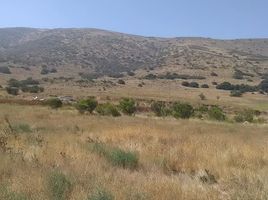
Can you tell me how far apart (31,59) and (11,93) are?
8599 cm

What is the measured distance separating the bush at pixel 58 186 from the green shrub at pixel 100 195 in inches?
22.6

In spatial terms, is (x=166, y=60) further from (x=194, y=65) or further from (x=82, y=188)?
(x=82, y=188)

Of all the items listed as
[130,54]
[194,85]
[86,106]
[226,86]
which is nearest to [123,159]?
[86,106]

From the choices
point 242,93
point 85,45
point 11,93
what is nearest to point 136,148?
point 11,93

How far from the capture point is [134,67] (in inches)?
5640

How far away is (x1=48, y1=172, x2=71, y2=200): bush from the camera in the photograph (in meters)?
7.77

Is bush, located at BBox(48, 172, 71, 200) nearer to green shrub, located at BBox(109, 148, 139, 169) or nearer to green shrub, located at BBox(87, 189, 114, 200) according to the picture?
green shrub, located at BBox(87, 189, 114, 200)

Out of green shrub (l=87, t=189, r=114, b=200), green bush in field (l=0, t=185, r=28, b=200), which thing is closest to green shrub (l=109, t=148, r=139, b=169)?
green shrub (l=87, t=189, r=114, b=200)

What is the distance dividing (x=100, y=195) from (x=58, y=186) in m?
1.15

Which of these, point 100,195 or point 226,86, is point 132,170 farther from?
point 226,86

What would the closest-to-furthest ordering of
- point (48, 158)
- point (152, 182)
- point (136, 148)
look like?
point (152, 182), point (48, 158), point (136, 148)

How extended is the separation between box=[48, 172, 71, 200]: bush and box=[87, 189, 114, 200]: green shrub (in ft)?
1.89

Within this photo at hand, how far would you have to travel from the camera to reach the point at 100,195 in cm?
712

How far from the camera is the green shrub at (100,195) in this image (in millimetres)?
7074
